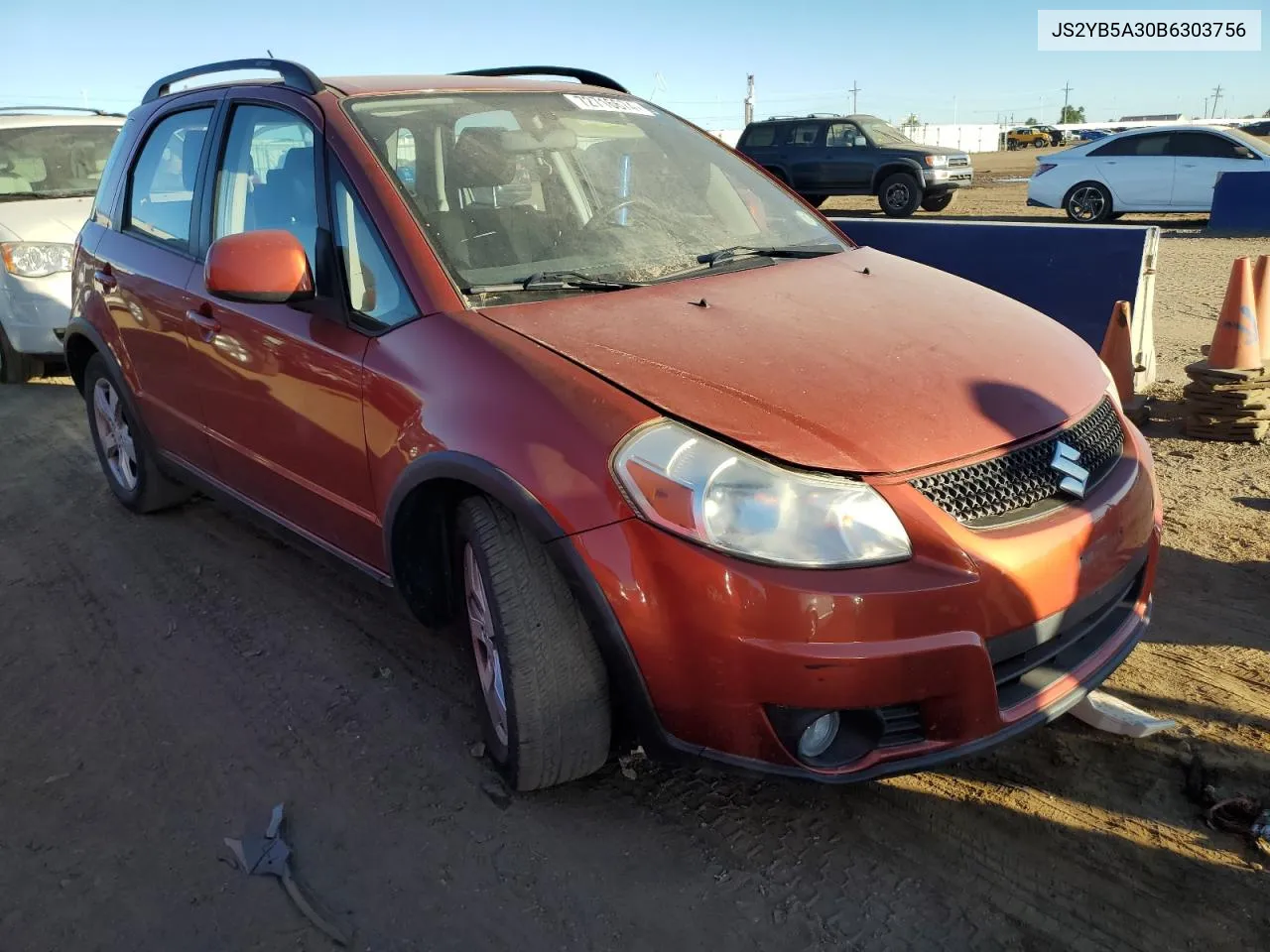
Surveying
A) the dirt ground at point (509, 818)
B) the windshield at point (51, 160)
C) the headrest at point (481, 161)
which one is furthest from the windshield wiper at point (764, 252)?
the windshield at point (51, 160)

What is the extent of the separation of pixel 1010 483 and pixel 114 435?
13.8 feet

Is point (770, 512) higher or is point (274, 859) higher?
point (770, 512)

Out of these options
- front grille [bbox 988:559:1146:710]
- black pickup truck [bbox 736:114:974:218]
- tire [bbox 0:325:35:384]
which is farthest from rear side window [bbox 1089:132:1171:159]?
front grille [bbox 988:559:1146:710]

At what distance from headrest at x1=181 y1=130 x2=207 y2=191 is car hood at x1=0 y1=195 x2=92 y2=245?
409 centimetres

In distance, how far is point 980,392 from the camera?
7.80 ft

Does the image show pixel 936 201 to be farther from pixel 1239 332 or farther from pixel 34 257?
pixel 34 257

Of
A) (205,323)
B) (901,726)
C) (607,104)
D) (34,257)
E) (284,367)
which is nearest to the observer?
(901,726)

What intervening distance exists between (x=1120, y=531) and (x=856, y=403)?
730 mm

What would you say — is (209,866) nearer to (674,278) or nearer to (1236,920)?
(674,278)

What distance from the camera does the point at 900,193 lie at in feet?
59.7

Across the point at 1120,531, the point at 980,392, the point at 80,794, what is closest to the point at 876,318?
the point at 980,392

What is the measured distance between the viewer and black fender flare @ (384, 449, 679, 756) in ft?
7.10

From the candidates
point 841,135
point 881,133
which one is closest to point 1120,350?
point 841,135

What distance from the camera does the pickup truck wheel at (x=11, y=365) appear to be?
24.6ft
